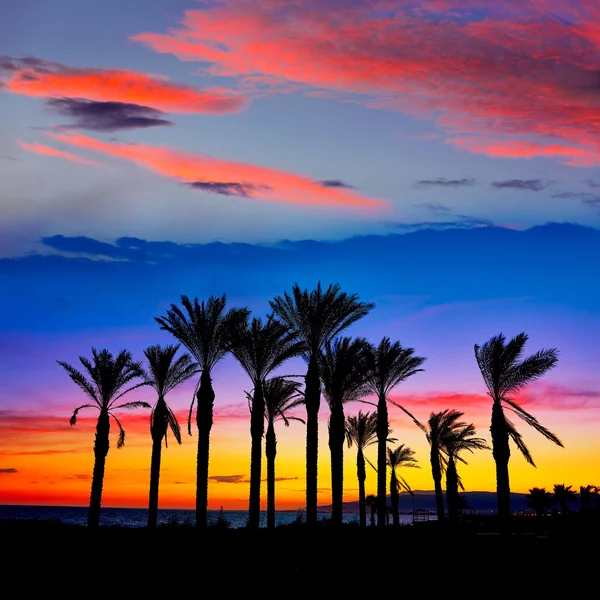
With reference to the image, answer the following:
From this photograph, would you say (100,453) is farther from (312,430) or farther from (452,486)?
(452,486)

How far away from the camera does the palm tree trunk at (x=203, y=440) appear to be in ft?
131

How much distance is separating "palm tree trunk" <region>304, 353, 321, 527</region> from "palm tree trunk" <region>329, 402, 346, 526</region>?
1311mm

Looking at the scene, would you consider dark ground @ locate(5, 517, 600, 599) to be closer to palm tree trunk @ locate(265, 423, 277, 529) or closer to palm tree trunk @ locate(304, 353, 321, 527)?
palm tree trunk @ locate(304, 353, 321, 527)

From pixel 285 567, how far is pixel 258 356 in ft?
56.4

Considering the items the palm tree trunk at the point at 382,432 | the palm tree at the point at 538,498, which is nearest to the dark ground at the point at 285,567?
the palm tree trunk at the point at 382,432

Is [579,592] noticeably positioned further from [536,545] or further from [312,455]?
[312,455]

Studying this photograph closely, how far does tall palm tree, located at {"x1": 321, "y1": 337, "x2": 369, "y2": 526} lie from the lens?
42438 millimetres

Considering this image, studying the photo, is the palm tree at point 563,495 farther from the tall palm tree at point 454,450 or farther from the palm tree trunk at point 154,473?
the palm tree trunk at point 154,473

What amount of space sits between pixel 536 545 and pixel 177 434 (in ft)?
73.6

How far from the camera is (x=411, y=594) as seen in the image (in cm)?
2208

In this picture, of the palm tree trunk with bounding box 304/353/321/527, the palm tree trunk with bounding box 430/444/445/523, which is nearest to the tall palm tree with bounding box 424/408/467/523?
the palm tree trunk with bounding box 430/444/445/523

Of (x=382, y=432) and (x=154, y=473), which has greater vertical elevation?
(x=382, y=432)

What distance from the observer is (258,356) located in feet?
137

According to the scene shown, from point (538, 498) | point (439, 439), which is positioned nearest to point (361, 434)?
point (439, 439)
